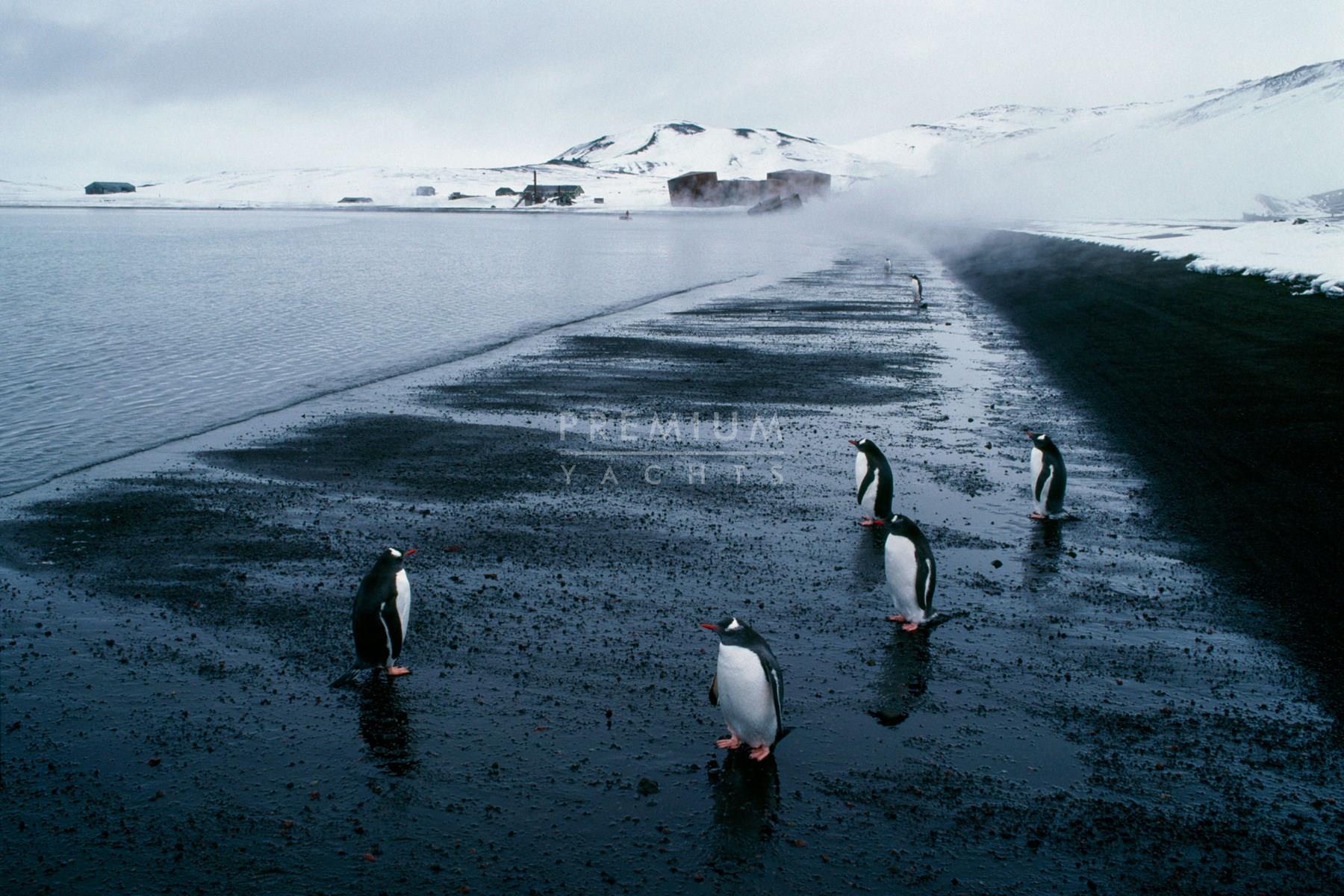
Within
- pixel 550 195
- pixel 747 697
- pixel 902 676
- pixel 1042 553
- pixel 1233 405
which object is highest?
pixel 550 195

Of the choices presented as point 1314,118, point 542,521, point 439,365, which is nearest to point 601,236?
point 439,365

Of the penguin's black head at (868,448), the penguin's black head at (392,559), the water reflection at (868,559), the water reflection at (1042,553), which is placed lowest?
the water reflection at (868,559)

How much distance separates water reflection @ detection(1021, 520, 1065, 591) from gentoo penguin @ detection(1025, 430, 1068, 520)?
5.2 inches

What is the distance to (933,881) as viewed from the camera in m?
5.66

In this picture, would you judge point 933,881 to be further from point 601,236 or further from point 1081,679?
point 601,236

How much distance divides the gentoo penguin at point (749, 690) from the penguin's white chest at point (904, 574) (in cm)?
228

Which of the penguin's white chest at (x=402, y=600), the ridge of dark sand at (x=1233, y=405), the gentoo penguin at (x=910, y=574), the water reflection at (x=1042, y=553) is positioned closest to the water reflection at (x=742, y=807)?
the gentoo penguin at (x=910, y=574)

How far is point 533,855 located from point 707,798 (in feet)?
3.95

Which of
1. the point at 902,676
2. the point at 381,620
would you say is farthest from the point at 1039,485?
the point at 381,620

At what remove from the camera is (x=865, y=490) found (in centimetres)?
1185

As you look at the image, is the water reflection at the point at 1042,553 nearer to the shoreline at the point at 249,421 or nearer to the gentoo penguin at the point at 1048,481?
the gentoo penguin at the point at 1048,481

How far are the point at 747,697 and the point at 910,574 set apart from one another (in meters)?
2.63

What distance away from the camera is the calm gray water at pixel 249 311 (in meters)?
19.1

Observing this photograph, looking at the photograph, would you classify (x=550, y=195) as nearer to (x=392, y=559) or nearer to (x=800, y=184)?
(x=800, y=184)
